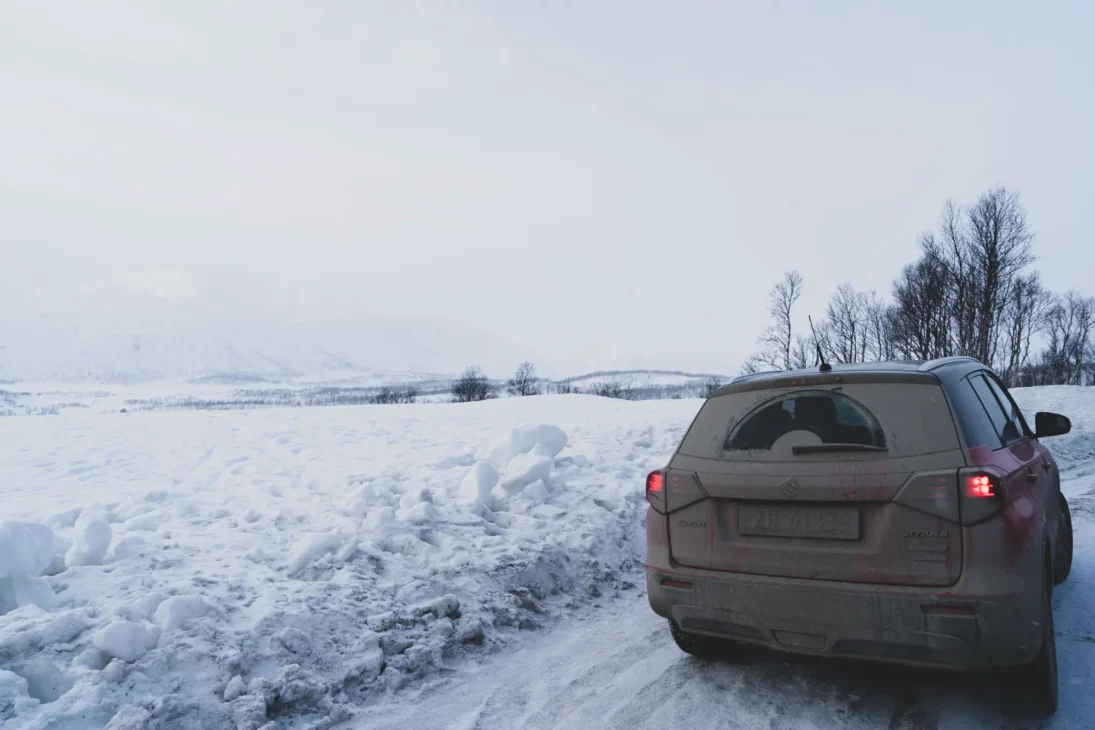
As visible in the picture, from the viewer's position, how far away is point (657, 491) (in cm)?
351

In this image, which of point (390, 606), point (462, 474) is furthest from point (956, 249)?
point (390, 606)

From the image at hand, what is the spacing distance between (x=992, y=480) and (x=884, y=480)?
16.4 inches

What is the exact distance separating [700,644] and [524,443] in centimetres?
447

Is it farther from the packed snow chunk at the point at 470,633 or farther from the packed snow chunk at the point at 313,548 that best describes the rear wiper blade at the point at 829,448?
the packed snow chunk at the point at 313,548

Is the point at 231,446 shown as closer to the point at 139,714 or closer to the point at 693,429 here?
the point at 139,714

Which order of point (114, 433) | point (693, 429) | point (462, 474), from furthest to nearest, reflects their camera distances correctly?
1. point (114, 433)
2. point (462, 474)
3. point (693, 429)

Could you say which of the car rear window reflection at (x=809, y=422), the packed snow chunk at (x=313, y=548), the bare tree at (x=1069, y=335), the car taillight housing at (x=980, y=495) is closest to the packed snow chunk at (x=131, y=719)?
the packed snow chunk at (x=313, y=548)

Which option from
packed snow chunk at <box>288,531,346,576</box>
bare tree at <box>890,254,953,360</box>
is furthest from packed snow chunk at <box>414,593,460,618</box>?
bare tree at <box>890,254,953,360</box>

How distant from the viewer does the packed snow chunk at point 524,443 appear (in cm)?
791

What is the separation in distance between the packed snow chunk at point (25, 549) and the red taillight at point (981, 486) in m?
5.05

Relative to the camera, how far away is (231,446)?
9.48 m

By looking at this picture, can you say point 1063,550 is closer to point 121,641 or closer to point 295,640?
point 295,640

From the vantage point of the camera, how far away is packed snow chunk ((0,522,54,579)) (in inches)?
144

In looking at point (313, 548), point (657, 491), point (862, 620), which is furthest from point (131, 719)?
point (862, 620)
